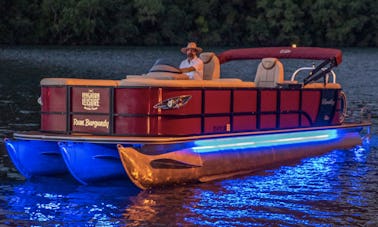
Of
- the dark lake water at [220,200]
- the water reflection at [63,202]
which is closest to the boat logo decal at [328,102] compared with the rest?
the dark lake water at [220,200]

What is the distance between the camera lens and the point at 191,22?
395ft

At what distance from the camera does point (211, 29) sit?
A: 399ft

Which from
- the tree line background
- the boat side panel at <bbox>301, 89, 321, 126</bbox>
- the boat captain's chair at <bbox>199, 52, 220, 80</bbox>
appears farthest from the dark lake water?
the tree line background

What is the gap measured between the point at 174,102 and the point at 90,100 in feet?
4.83

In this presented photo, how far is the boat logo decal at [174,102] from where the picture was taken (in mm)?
14164

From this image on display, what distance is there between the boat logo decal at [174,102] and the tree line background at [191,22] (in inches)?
3646

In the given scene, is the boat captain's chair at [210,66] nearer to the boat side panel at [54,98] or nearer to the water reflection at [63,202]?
the water reflection at [63,202]

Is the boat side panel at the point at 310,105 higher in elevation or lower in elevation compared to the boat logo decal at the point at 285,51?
lower

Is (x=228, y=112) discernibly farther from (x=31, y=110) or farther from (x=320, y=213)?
(x=31, y=110)

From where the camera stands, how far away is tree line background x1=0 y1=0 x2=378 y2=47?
107 metres

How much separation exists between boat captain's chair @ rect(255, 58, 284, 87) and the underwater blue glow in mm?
1307

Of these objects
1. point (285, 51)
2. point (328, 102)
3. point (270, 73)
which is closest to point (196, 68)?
point (270, 73)

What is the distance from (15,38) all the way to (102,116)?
95.6m

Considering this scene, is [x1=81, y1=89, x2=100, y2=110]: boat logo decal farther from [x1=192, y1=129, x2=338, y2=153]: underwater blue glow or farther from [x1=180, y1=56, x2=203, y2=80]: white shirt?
[x1=180, y1=56, x2=203, y2=80]: white shirt
